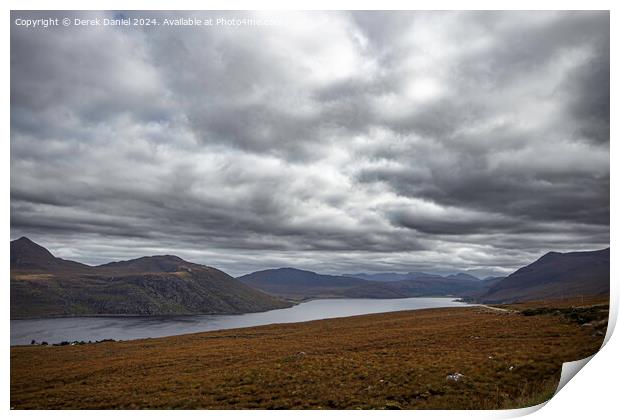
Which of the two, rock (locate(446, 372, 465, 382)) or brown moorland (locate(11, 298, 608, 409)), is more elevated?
rock (locate(446, 372, 465, 382))

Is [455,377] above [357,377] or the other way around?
above

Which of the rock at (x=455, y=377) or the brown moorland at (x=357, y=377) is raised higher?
the rock at (x=455, y=377)

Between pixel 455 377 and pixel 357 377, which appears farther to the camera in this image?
pixel 357 377

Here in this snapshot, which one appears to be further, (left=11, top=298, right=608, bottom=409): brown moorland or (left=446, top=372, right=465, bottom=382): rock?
(left=446, top=372, right=465, bottom=382): rock

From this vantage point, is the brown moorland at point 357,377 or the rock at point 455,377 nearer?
the brown moorland at point 357,377
